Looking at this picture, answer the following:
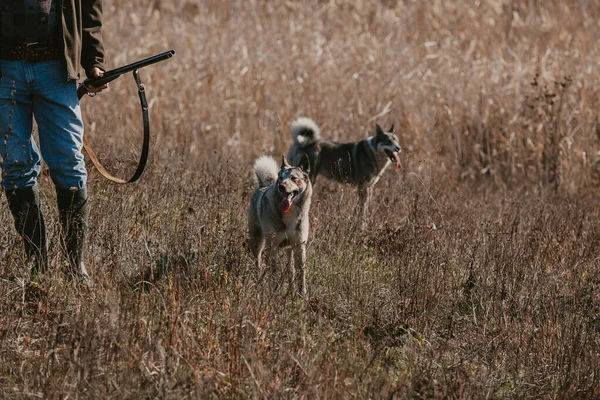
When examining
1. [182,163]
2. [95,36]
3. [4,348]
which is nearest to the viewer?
[4,348]

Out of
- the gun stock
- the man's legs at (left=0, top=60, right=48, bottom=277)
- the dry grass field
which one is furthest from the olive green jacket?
the dry grass field

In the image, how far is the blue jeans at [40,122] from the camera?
4.63m

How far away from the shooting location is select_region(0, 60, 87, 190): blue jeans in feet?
15.2

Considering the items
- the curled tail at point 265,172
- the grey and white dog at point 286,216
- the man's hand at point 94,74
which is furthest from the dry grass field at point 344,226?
the man's hand at point 94,74

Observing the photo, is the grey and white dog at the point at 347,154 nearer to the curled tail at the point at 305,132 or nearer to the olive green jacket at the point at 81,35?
the curled tail at the point at 305,132

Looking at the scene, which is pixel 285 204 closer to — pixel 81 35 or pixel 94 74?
pixel 94 74

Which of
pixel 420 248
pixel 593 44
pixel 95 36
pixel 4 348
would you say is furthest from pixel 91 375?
pixel 593 44

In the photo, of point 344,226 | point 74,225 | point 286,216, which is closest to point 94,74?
point 74,225

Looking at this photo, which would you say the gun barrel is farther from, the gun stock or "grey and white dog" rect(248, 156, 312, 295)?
"grey and white dog" rect(248, 156, 312, 295)

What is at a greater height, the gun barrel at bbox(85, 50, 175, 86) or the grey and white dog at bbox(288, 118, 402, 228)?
the gun barrel at bbox(85, 50, 175, 86)

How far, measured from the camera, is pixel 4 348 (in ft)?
13.1

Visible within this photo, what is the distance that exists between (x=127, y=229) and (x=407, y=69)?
7.35 meters

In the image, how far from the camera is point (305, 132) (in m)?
9.84

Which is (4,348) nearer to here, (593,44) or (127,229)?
(127,229)
